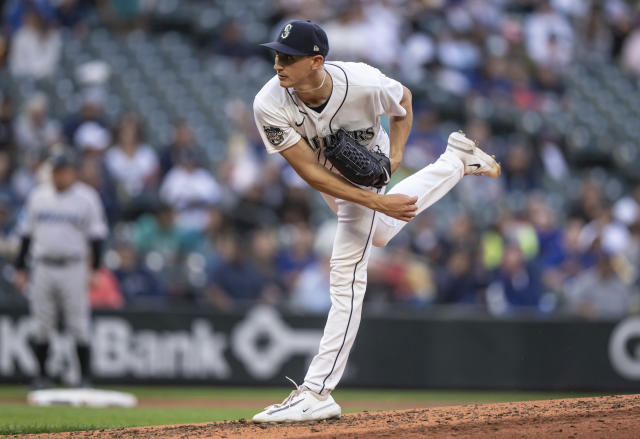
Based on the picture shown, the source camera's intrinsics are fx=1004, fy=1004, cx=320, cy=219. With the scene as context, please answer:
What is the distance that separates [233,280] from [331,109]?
550 centimetres

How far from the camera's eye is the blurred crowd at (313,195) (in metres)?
10.3

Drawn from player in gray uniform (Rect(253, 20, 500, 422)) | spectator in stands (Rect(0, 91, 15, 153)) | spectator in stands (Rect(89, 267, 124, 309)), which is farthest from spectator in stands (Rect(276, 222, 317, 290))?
player in gray uniform (Rect(253, 20, 500, 422))

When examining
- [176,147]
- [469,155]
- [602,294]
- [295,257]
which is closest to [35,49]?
[176,147]

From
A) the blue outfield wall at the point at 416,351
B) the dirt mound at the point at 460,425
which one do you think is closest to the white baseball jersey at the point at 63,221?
the blue outfield wall at the point at 416,351

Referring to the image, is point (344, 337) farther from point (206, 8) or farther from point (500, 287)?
point (206, 8)

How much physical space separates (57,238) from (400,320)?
367 centimetres

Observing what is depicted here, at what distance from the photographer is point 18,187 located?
35.7 feet

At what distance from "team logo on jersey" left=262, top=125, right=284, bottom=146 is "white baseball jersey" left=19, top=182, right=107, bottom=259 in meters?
3.97

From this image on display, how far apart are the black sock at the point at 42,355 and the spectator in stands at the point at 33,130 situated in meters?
2.95

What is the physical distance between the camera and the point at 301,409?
5.14m

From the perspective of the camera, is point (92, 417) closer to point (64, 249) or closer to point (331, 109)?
point (64, 249)

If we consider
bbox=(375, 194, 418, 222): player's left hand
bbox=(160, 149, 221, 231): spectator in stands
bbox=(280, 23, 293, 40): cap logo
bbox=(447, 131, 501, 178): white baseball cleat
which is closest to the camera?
bbox=(280, 23, 293, 40): cap logo

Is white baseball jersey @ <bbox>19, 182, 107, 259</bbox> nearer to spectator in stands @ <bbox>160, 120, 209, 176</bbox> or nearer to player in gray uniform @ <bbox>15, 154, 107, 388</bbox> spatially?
player in gray uniform @ <bbox>15, 154, 107, 388</bbox>

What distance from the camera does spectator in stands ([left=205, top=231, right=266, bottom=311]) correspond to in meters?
10.2
